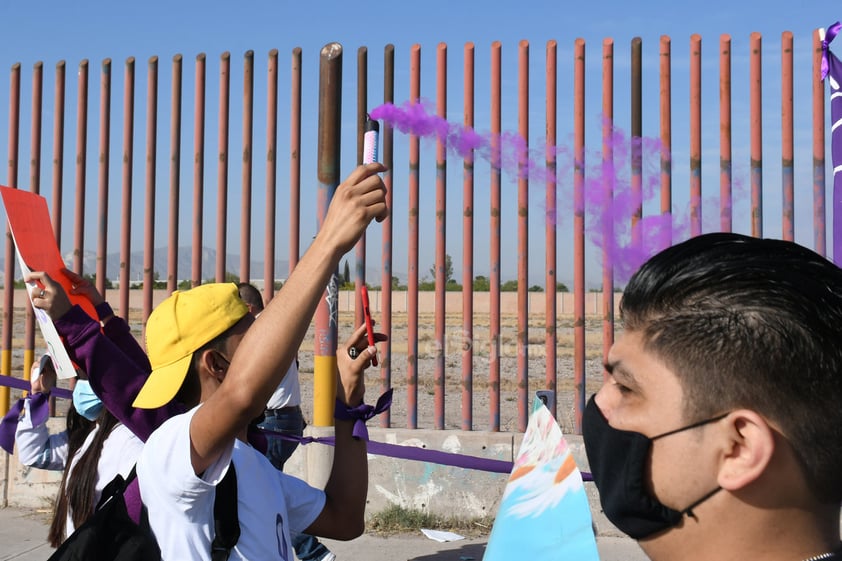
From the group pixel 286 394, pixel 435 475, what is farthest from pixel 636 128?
pixel 286 394

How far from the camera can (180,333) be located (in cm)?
220

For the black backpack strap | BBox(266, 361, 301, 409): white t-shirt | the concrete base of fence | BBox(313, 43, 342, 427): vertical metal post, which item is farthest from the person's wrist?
the concrete base of fence

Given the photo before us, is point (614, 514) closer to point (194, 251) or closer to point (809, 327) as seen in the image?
point (809, 327)

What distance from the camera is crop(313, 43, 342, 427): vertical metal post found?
550 cm

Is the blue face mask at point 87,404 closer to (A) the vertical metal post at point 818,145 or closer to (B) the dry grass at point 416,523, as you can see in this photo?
(B) the dry grass at point 416,523

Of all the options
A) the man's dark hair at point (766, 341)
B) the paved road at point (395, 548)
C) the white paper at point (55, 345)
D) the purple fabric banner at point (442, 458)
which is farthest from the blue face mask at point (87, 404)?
the man's dark hair at point (766, 341)

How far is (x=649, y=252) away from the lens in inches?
172

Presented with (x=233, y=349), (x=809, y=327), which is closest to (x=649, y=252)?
(x=233, y=349)

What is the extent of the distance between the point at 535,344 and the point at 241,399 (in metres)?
→ 24.2

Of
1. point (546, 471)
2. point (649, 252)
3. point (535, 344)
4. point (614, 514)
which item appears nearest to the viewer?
point (614, 514)

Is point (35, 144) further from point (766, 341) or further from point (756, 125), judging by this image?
point (766, 341)

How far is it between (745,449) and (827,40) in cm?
445

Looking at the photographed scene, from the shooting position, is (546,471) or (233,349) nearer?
(546,471)

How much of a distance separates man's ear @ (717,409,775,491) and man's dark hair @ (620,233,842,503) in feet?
0.05
